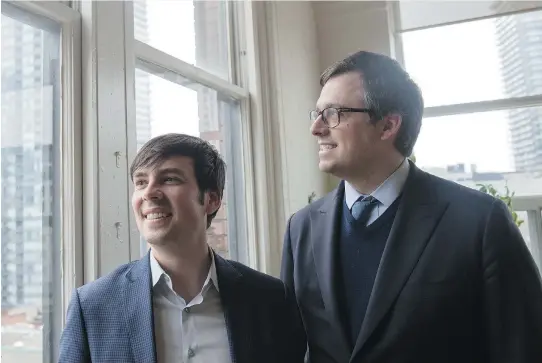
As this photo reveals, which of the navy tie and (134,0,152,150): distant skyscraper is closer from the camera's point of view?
the navy tie

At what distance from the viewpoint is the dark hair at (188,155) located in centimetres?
105

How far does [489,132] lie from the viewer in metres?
3.12

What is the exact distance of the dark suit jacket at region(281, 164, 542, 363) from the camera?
1022mm

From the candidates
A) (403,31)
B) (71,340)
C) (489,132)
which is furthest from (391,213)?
(403,31)

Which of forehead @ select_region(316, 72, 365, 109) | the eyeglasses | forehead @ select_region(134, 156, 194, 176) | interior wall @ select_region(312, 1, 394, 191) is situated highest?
interior wall @ select_region(312, 1, 394, 191)

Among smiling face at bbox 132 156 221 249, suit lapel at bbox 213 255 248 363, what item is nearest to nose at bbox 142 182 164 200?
smiling face at bbox 132 156 221 249

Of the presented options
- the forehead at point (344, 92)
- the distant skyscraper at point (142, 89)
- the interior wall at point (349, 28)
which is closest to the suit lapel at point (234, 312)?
the forehead at point (344, 92)

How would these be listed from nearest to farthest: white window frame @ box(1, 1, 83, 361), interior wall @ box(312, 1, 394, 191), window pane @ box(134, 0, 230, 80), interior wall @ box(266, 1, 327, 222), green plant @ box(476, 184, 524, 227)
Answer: white window frame @ box(1, 1, 83, 361)
window pane @ box(134, 0, 230, 80)
interior wall @ box(266, 1, 327, 222)
green plant @ box(476, 184, 524, 227)
interior wall @ box(312, 1, 394, 191)

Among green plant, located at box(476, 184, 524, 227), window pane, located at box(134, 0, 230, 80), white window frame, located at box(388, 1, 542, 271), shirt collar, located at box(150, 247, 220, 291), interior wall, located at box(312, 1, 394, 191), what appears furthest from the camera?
interior wall, located at box(312, 1, 394, 191)

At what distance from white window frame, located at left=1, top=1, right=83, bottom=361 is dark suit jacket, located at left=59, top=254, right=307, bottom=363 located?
0.92ft

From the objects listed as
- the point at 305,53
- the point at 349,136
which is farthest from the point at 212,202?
the point at 305,53

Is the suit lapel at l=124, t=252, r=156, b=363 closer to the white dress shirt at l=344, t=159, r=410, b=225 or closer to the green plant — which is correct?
the white dress shirt at l=344, t=159, r=410, b=225

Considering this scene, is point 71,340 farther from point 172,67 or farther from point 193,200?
point 172,67

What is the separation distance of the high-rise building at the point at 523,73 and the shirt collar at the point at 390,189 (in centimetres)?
220
